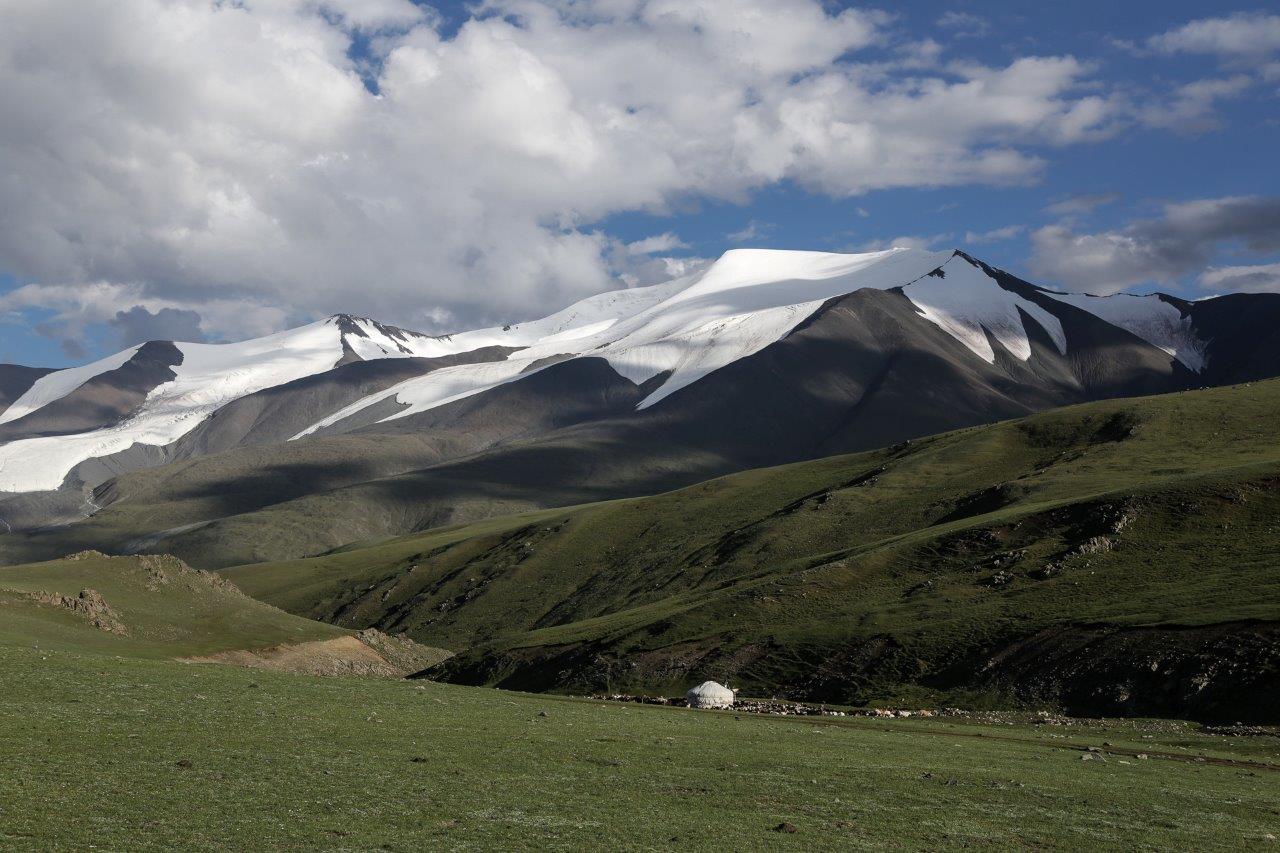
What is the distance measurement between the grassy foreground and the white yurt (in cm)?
1743

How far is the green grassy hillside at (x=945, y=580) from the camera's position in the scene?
64.2 meters

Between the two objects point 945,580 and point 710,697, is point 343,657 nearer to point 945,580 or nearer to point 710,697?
point 710,697

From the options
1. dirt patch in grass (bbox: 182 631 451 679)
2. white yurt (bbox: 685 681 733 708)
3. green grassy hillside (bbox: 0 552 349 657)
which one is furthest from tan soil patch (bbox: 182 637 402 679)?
white yurt (bbox: 685 681 733 708)

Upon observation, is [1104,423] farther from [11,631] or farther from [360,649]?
[11,631]

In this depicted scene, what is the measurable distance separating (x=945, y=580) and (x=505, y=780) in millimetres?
64977

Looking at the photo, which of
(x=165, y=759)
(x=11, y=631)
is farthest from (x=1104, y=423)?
(x=165, y=759)

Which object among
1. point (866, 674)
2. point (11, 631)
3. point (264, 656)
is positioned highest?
point (11, 631)

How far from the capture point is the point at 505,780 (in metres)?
26.4

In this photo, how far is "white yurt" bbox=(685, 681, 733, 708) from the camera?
196 ft

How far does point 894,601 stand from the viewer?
84688 millimetres

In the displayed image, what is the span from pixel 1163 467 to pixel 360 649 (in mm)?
76594

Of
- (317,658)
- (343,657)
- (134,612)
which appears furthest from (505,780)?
(343,657)

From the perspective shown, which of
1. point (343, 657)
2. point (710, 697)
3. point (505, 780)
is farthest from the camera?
point (343, 657)

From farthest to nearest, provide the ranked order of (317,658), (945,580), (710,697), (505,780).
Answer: (945,580) → (317,658) → (710,697) → (505,780)
